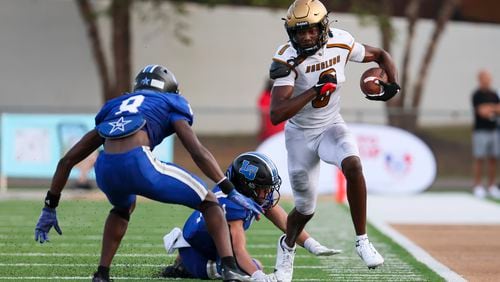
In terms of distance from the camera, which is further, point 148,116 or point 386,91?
point 386,91

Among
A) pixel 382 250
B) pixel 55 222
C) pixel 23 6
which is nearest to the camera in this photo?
pixel 55 222

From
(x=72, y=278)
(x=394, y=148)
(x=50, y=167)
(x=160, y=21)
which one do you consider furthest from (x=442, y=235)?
(x=160, y=21)

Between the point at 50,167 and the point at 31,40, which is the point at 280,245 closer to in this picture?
the point at 50,167

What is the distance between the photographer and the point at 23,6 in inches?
842

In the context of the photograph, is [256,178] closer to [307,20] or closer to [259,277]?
[259,277]

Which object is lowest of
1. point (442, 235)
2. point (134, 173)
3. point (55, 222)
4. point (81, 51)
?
point (81, 51)

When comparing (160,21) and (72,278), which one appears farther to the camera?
(160,21)

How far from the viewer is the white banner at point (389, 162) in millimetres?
15359

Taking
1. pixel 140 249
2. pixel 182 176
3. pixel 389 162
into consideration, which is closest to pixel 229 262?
pixel 182 176

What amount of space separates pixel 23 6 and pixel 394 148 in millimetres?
9127

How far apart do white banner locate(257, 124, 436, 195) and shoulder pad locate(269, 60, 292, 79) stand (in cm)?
839

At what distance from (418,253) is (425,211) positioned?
4.21 meters

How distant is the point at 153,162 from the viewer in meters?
6.11

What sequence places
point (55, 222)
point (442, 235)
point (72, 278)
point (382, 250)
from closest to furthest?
point (55, 222) → point (72, 278) → point (382, 250) → point (442, 235)
